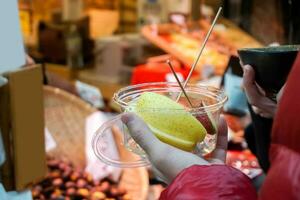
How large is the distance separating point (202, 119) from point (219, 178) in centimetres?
19

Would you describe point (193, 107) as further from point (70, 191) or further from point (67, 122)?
point (67, 122)

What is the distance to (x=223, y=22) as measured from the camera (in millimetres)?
3990

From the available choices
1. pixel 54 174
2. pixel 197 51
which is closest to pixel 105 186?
pixel 54 174

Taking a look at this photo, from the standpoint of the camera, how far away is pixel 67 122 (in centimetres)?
230

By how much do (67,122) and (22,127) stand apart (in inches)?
33.2

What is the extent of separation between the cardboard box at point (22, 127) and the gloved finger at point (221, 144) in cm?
58

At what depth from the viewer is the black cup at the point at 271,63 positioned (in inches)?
43.0

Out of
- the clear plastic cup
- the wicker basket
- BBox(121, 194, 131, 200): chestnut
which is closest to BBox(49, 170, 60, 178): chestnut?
the wicker basket

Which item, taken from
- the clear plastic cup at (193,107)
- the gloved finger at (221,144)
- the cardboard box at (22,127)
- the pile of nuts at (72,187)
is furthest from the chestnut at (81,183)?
the gloved finger at (221,144)

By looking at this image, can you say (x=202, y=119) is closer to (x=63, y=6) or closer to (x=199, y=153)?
(x=199, y=153)

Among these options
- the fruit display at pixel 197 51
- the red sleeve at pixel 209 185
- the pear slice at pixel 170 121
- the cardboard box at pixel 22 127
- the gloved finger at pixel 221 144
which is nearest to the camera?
the red sleeve at pixel 209 185

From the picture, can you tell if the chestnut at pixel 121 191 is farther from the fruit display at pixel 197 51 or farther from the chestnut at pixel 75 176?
the fruit display at pixel 197 51

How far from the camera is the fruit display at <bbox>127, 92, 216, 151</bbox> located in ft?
3.22

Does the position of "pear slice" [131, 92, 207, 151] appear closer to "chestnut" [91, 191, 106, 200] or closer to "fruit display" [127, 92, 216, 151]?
"fruit display" [127, 92, 216, 151]
